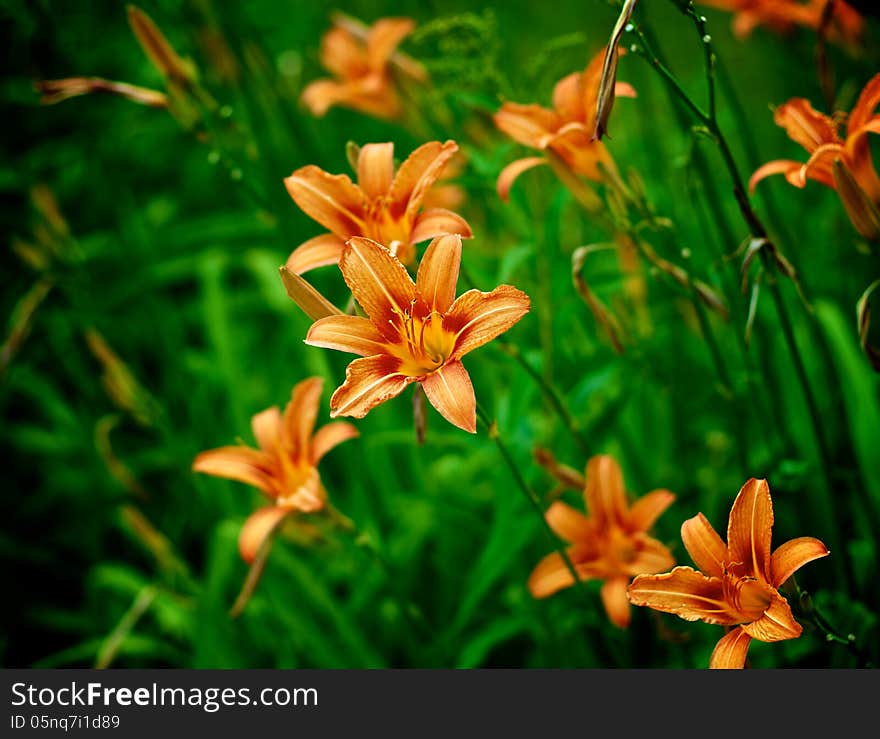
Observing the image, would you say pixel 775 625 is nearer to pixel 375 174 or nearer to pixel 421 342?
pixel 421 342

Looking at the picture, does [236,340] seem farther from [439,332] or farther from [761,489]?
[761,489]

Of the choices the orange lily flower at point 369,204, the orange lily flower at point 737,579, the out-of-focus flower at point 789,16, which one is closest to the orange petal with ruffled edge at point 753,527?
the orange lily flower at point 737,579

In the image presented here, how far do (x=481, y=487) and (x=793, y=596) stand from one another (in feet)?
2.94

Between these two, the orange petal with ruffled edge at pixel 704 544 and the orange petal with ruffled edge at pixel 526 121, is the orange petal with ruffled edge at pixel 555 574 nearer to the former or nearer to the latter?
the orange petal with ruffled edge at pixel 704 544

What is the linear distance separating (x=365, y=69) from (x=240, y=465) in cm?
79

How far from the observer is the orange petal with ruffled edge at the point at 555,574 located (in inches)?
40.2

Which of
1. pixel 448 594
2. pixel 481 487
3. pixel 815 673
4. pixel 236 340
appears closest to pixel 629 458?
pixel 481 487

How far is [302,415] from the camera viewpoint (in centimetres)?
107

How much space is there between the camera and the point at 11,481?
6.95ft

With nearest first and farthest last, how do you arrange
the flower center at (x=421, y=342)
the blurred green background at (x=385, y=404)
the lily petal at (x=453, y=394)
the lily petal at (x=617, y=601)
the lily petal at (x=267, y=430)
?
the lily petal at (x=453, y=394) < the flower center at (x=421, y=342) < the lily petal at (x=617, y=601) < the lily petal at (x=267, y=430) < the blurred green background at (x=385, y=404)

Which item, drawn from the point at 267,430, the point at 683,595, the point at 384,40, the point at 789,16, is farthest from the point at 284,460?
the point at 789,16

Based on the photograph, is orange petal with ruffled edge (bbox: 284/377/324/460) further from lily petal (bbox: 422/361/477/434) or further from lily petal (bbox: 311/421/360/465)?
lily petal (bbox: 422/361/477/434)

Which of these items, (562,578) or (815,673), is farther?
(562,578)

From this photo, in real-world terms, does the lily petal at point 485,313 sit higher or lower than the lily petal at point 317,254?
lower
